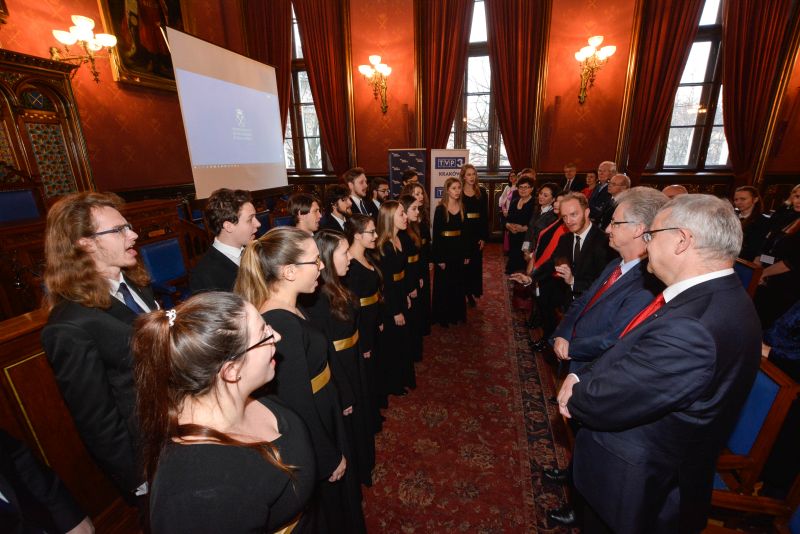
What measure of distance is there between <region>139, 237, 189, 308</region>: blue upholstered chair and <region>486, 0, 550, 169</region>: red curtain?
616 cm

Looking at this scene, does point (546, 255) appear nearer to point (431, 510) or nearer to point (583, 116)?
point (431, 510)

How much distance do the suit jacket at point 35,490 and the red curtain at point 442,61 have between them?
7452mm

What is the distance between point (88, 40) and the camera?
4.91m

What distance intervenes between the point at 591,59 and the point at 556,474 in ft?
23.0

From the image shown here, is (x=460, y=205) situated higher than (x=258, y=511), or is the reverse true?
(x=460, y=205)

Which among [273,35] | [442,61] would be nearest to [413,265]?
[442,61]

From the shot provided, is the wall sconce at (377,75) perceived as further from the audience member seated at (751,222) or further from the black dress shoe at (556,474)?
the black dress shoe at (556,474)

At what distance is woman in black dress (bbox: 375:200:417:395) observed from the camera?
2.96m

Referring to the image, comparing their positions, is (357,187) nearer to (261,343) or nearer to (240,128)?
(240,128)

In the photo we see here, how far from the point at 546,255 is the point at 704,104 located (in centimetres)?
625

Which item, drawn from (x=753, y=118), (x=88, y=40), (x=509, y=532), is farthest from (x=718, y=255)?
(x=753, y=118)

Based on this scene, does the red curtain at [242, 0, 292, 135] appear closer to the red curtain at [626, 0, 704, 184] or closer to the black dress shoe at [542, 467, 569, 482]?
the red curtain at [626, 0, 704, 184]

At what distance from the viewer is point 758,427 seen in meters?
1.59

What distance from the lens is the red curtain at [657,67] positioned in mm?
6164
